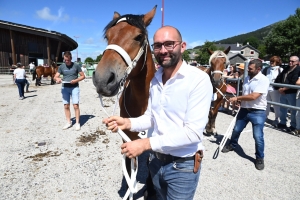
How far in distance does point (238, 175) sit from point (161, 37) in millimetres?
3134

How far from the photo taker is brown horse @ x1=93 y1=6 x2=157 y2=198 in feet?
5.33

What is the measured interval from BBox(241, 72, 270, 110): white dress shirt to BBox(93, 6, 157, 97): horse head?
2457mm

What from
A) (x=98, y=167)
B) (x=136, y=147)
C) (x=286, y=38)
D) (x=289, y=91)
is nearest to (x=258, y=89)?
(x=136, y=147)

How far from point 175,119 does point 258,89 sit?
2.79 metres

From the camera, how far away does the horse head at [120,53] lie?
161 centimetres

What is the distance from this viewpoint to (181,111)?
4.54 feet

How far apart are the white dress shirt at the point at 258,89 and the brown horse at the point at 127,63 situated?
2262 mm

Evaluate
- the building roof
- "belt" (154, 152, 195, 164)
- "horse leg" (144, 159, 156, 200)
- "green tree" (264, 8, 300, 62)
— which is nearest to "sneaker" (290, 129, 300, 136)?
"horse leg" (144, 159, 156, 200)

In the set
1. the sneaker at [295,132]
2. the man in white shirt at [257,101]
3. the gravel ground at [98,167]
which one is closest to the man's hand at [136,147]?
the gravel ground at [98,167]

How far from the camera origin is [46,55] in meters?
28.9

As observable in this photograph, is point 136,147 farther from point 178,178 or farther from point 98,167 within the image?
point 98,167

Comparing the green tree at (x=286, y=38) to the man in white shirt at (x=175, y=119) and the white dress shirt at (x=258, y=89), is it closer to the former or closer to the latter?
the white dress shirt at (x=258, y=89)

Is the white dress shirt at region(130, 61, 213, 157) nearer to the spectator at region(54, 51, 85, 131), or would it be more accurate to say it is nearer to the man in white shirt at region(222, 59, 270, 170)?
the man in white shirt at region(222, 59, 270, 170)

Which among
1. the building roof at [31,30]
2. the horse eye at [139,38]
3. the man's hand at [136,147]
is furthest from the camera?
the building roof at [31,30]
